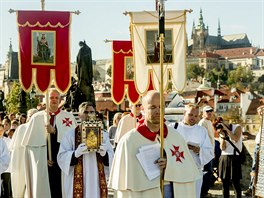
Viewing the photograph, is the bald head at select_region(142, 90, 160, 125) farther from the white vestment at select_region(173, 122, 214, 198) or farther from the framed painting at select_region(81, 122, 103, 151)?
the white vestment at select_region(173, 122, 214, 198)

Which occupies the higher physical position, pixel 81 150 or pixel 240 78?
A: pixel 81 150

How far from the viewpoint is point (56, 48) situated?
991cm

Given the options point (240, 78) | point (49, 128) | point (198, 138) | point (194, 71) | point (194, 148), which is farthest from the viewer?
point (194, 71)

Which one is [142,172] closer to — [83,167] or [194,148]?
[83,167]

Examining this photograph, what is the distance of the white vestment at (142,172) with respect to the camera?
18.6ft

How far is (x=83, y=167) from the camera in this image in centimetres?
786

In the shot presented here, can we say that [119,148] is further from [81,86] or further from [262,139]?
[81,86]

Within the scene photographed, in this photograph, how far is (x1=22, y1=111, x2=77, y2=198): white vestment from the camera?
31.3 ft

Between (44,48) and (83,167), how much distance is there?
107 inches

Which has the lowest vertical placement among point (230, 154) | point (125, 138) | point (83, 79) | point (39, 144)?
point (230, 154)

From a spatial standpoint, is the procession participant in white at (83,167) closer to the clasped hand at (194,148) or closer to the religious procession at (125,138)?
the religious procession at (125,138)

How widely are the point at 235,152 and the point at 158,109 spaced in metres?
4.98

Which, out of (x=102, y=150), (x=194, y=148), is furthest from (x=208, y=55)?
(x=102, y=150)

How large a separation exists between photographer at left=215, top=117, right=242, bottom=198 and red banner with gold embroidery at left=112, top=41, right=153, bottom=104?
4.32 m
